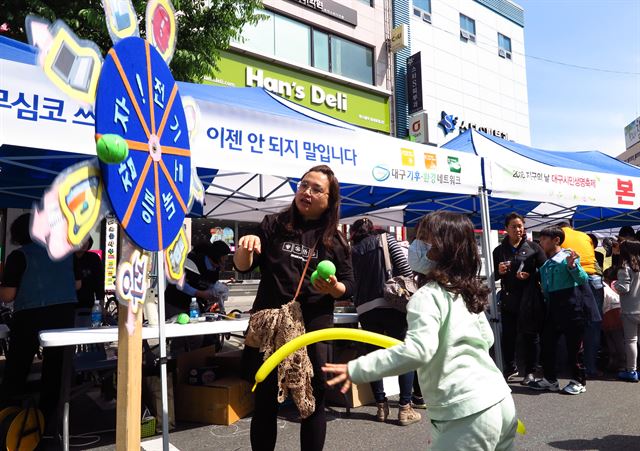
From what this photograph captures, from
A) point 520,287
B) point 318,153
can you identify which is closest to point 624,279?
point 520,287

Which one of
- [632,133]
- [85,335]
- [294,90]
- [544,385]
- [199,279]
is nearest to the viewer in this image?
[85,335]

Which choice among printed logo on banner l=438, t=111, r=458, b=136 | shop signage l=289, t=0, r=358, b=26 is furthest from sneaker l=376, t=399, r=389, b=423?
printed logo on banner l=438, t=111, r=458, b=136

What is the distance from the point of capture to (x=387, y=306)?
14.1 ft

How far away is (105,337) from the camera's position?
3355 millimetres

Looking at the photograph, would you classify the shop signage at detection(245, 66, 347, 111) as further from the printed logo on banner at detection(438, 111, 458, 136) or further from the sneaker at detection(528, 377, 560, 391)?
the sneaker at detection(528, 377, 560, 391)

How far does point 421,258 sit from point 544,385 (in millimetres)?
3973

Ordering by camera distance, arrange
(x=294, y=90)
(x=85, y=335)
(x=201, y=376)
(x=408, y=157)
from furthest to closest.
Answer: (x=294, y=90) → (x=408, y=157) → (x=201, y=376) → (x=85, y=335)

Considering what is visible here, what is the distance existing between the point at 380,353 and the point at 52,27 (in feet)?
4.86

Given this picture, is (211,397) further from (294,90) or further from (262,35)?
(262,35)

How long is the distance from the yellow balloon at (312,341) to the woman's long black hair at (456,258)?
296 millimetres

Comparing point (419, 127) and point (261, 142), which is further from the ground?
point (419, 127)

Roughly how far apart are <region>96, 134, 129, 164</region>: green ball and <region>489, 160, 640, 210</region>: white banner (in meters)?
4.71

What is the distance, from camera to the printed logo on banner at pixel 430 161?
5.00 metres

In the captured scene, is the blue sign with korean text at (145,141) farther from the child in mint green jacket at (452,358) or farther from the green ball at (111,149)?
the child in mint green jacket at (452,358)
